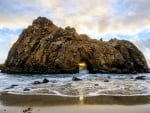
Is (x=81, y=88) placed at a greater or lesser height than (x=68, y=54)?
lesser

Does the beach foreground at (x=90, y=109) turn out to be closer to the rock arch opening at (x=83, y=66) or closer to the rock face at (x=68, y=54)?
the rock face at (x=68, y=54)

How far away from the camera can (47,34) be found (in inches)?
2972

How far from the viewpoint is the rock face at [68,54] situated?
210 feet

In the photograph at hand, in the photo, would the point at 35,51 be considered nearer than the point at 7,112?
No

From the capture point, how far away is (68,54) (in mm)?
64625

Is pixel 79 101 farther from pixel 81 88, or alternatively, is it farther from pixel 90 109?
pixel 81 88

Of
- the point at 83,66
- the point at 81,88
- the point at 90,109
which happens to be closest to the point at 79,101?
the point at 90,109

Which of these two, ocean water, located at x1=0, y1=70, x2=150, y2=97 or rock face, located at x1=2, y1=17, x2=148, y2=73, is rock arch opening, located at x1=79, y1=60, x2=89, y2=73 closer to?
rock face, located at x1=2, y1=17, x2=148, y2=73

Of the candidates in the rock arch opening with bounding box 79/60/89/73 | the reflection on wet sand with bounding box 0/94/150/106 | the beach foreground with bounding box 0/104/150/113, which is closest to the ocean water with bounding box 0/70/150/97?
the reflection on wet sand with bounding box 0/94/150/106

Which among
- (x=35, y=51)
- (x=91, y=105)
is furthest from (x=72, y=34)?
(x=91, y=105)

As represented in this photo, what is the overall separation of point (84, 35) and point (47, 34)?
392 inches

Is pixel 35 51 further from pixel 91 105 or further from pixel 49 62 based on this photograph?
pixel 91 105

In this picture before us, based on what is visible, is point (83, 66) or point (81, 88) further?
point (83, 66)

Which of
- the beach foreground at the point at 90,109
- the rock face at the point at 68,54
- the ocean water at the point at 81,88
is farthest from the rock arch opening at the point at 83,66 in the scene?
the beach foreground at the point at 90,109
